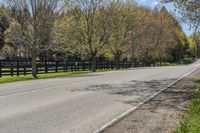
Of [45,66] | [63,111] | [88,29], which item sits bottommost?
[63,111]

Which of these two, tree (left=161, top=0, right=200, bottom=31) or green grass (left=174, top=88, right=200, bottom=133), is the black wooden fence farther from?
green grass (left=174, top=88, right=200, bottom=133)

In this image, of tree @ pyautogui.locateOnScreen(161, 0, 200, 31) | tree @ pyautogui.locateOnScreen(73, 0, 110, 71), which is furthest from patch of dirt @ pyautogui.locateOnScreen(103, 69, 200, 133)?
tree @ pyautogui.locateOnScreen(73, 0, 110, 71)

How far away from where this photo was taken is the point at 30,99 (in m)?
15.6

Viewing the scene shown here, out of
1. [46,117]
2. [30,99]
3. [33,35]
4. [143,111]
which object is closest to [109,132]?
[46,117]

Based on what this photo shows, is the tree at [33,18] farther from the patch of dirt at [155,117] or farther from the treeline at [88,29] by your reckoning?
the patch of dirt at [155,117]

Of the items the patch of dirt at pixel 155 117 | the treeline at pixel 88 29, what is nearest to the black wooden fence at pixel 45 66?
the treeline at pixel 88 29

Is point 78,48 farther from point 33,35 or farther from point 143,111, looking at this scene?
point 143,111

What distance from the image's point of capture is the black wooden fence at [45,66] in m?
36.8

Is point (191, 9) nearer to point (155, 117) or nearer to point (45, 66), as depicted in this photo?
point (155, 117)

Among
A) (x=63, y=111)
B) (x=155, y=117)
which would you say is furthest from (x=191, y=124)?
(x=63, y=111)

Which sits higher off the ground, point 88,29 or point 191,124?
point 88,29

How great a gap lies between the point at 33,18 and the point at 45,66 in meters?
7.48

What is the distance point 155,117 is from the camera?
12.1 meters

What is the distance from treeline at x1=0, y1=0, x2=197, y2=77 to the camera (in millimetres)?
36281
